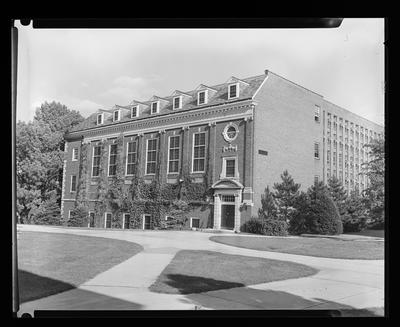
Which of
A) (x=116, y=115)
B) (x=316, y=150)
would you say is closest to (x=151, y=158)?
(x=116, y=115)

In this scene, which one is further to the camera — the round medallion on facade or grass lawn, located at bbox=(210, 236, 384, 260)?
the round medallion on facade

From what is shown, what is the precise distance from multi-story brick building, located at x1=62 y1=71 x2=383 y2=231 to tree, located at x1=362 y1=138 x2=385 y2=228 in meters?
0.10

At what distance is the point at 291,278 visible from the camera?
381cm

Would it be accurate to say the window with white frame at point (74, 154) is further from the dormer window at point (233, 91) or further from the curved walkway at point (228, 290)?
the dormer window at point (233, 91)

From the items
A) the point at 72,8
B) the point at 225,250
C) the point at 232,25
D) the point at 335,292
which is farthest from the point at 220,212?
the point at 72,8

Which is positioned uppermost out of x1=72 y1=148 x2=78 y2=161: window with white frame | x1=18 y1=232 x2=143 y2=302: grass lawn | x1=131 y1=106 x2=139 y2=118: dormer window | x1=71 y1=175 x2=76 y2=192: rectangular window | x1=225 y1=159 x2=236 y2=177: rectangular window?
x1=131 y1=106 x2=139 y2=118: dormer window

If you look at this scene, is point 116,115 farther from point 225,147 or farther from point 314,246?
point 314,246

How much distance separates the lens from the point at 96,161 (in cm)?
439

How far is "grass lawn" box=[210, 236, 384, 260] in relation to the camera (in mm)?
3908

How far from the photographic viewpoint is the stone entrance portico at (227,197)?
3979 mm

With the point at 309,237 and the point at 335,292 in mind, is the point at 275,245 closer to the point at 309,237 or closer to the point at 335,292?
the point at 309,237

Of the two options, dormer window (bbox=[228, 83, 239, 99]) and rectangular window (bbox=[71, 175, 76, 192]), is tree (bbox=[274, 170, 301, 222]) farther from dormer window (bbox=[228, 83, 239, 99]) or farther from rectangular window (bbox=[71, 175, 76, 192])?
rectangular window (bbox=[71, 175, 76, 192])

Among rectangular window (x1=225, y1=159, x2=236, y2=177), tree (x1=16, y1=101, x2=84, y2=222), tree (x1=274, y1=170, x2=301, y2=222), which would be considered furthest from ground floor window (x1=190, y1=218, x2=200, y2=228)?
tree (x1=16, y1=101, x2=84, y2=222)

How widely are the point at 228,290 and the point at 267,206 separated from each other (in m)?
0.94
